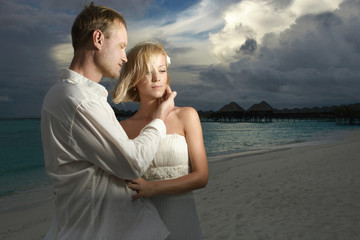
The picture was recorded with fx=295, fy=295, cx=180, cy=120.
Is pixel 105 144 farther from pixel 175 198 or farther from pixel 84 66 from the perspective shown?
pixel 175 198

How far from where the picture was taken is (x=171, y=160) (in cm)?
220

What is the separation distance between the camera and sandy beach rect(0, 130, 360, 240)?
5320 millimetres

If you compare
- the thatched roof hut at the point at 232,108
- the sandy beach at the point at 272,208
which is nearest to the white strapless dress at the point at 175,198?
the sandy beach at the point at 272,208

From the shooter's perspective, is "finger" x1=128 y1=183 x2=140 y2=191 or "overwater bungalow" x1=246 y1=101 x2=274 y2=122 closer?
"finger" x1=128 y1=183 x2=140 y2=191

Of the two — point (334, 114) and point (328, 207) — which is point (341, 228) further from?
point (334, 114)

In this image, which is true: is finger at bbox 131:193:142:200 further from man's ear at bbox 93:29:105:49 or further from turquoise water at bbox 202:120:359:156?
turquoise water at bbox 202:120:359:156

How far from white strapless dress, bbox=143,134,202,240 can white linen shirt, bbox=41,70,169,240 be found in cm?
61

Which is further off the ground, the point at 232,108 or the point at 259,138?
the point at 232,108

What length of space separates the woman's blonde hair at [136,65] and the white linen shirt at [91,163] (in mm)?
862

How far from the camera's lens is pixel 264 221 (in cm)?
582

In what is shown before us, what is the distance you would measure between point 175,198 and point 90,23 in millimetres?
1254

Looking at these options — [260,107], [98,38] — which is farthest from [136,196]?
[260,107]

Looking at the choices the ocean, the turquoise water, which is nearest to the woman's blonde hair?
the ocean

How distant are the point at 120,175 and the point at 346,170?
10683 millimetres
